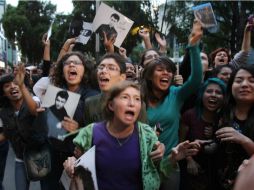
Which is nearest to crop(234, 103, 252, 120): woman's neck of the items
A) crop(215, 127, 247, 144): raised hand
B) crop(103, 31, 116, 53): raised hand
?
crop(215, 127, 247, 144): raised hand

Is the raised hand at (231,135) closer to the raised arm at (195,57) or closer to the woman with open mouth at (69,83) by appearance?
the raised arm at (195,57)

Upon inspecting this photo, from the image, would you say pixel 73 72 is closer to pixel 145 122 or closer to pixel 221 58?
pixel 145 122

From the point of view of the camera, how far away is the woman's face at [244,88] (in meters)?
3.04

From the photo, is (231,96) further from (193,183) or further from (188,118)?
(193,183)

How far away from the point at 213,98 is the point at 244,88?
468 mm

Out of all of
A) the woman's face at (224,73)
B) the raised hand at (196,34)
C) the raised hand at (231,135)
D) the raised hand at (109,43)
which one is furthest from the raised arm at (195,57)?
the raised hand at (109,43)

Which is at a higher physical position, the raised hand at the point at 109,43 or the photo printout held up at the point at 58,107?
the raised hand at the point at 109,43

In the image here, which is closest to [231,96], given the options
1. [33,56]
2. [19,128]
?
[19,128]

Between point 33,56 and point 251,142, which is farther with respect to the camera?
point 33,56

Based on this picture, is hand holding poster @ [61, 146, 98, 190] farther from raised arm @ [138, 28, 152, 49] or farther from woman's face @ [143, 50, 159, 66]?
raised arm @ [138, 28, 152, 49]

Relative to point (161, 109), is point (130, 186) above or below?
below

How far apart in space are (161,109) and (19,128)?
4.58ft

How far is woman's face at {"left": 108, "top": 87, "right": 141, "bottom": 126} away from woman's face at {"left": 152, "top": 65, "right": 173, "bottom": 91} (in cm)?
80

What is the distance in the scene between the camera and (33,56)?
1590 inches
